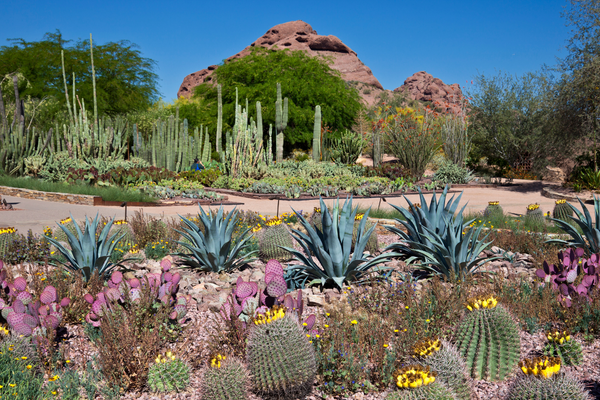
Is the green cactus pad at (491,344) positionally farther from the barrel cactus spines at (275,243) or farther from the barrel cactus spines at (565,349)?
the barrel cactus spines at (275,243)

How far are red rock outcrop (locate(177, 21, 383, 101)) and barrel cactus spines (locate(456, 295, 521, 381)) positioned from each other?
97.8 metres

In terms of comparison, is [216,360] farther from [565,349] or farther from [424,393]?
[565,349]

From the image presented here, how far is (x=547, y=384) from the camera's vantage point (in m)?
2.27

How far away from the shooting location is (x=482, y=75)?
24.8 meters

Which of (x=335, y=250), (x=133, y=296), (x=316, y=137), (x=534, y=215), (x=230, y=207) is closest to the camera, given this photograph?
(x=133, y=296)

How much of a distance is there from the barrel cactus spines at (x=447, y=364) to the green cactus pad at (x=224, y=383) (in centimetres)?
106

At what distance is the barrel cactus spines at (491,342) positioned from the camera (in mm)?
2928

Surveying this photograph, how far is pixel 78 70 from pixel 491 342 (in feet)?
134

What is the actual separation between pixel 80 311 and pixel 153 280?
2.70 ft

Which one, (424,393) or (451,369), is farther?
(451,369)

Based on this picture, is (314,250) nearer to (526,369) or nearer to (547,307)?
(547,307)

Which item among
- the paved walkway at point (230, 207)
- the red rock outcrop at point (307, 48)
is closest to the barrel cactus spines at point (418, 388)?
the paved walkway at point (230, 207)

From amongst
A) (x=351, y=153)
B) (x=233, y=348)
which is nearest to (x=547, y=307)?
(x=233, y=348)

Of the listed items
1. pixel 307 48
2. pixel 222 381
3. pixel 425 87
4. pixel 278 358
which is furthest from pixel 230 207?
pixel 307 48
